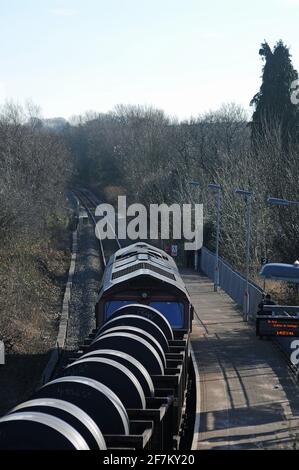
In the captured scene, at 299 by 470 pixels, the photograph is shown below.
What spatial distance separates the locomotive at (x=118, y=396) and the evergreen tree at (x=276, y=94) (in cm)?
3091

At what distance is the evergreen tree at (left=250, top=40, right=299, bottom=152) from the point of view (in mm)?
47156

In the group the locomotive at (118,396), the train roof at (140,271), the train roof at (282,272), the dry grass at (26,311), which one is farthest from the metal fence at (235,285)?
the dry grass at (26,311)

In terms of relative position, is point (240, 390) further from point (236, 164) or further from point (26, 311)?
point (236, 164)

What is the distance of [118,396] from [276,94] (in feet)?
132

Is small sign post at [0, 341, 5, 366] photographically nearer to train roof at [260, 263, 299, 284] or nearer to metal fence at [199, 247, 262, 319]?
train roof at [260, 263, 299, 284]

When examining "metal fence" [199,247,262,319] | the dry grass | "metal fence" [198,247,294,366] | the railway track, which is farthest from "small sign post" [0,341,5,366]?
the railway track

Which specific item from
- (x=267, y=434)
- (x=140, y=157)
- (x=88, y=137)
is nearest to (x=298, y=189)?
(x=267, y=434)

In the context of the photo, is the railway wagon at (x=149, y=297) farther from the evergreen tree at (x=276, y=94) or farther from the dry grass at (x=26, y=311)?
the evergreen tree at (x=276, y=94)

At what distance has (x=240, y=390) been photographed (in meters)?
18.0

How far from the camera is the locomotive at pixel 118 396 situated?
7.73 meters

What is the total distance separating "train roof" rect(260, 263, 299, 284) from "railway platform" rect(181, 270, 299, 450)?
272 cm
